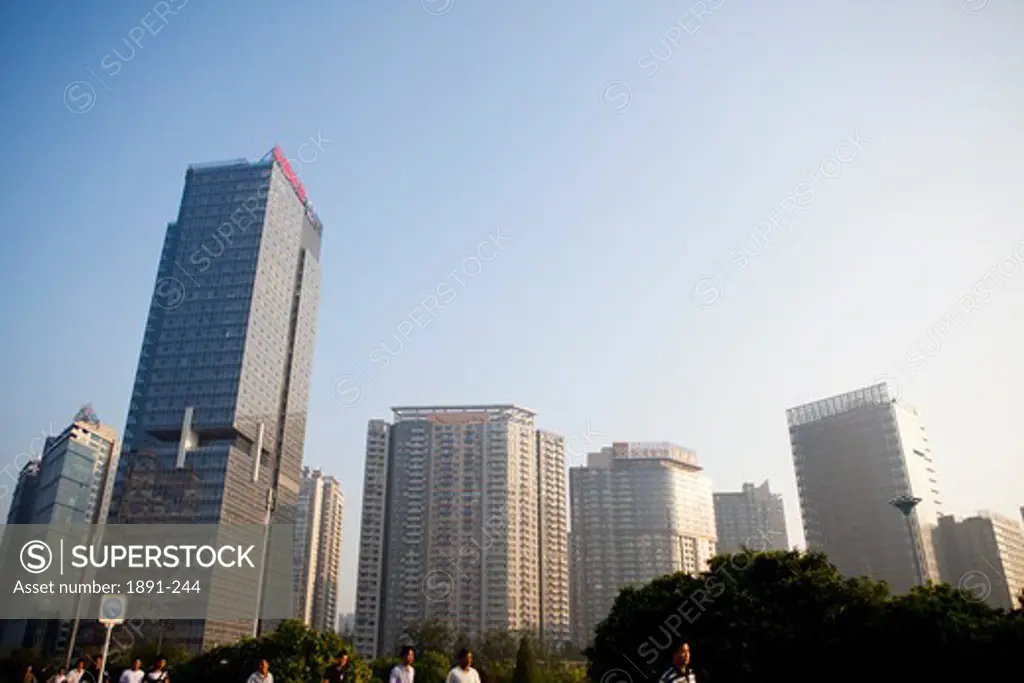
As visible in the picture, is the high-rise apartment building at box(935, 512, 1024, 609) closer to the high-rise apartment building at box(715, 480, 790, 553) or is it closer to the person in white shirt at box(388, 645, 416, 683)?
the high-rise apartment building at box(715, 480, 790, 553)

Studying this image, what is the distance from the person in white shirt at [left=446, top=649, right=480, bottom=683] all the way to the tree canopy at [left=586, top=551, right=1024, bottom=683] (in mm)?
18488

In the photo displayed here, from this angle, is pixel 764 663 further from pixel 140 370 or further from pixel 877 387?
pixel 877 387

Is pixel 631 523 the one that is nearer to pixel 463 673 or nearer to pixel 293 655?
pixel 293 655

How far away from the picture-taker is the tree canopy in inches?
964

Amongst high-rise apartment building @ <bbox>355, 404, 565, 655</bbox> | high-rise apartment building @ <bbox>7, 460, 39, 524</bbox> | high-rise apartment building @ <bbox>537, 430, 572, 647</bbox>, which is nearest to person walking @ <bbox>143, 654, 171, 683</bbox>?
high-rise apartment building @ <bbox>355, 404, 565, 655</bbox>

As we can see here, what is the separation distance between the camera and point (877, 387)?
128500mm

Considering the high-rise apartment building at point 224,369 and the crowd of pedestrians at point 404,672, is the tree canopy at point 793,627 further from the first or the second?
the high-rise apartment building at point 224,369

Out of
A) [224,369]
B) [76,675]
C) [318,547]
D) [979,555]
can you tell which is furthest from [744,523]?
[76,675]

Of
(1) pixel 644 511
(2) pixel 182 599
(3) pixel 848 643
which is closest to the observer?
(3) pixel 848 643

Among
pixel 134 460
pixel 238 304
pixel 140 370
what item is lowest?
pixel 134 460

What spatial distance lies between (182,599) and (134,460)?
19.8 m

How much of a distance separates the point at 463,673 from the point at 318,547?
18034 cm

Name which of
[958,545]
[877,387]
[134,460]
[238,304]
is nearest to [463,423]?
[238,304]

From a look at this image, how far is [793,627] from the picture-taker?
1199 inches
